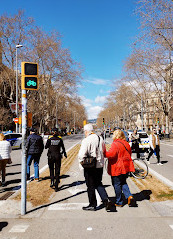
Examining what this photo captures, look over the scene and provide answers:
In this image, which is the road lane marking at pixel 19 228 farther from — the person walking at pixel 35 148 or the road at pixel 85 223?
the person walking at pixel 35 148

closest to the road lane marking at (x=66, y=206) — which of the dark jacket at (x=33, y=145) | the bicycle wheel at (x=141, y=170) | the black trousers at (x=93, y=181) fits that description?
the black trousers at (x=93, y=181)

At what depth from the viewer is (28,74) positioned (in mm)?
4984

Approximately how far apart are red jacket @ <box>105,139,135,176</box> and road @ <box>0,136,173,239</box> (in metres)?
0.80

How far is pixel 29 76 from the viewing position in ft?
16.4

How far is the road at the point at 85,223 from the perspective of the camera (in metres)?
3.82

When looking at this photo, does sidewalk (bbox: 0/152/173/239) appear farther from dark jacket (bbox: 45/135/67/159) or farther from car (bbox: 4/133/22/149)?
car (bbox: 4/133/22/149)

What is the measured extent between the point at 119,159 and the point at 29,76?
2548mm

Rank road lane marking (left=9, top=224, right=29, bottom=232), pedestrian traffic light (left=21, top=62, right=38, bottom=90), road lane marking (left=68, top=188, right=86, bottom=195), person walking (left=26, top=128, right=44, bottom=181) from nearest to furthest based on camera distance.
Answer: road lane marking (left=9, top=224, right=29, bottom=232) → pedestrian traffic light (left=21, top=62, right=38, bottom=90) → road lane marking (left=68, top=188, right=86, bottom=195) → person walking (left=26, top=128, right=44, bottom=181)

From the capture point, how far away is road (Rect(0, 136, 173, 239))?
3.82m

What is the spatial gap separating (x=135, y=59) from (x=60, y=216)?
3200cm

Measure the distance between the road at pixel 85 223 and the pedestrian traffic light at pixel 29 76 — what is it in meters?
2.57

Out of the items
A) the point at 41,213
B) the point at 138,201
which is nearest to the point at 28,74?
the point at 41,213

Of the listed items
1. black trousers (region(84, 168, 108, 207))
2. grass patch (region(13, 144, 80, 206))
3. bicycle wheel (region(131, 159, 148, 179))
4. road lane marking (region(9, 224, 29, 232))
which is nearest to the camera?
road lane marking (region(9, 224, 29, 232))

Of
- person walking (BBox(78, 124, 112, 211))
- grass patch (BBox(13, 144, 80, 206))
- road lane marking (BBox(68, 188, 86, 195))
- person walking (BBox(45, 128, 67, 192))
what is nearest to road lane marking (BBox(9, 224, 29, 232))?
grass patch (BBox(13, 144, 80, 206))
